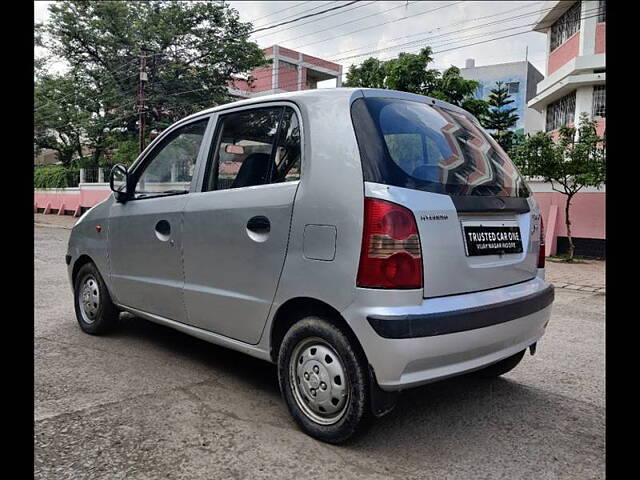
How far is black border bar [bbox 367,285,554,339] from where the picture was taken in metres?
2.46

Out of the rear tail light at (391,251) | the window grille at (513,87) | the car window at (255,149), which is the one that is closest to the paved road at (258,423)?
the rear tail light at (391,251)

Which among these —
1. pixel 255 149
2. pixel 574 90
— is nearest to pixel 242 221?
pixel 255 149

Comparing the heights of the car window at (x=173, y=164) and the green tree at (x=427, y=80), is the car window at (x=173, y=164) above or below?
below

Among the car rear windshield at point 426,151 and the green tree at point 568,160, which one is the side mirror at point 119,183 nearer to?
the car rear windshield at point 426,151

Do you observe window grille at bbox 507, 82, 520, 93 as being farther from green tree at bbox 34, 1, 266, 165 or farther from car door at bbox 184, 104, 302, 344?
car door at bbox 184, 104, 302, 344

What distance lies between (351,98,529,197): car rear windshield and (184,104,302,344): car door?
46 centimetres

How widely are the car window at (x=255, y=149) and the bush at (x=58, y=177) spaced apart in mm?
29348

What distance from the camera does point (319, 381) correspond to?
2779 millimetres

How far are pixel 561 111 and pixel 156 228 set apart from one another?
1952cm

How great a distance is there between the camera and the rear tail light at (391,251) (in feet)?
8.27

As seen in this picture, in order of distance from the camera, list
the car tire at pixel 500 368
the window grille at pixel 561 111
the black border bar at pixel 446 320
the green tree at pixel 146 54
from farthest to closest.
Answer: the green tree at pixel 146 54 < the window grille at pixel 561 111 < the car tire at pixel 500 368 < the black border bar at pixel 446 320

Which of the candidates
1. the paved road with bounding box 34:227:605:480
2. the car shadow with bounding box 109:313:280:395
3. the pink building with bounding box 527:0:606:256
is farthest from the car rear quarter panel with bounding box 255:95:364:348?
the pink building with bounding box 527:0:606:256
